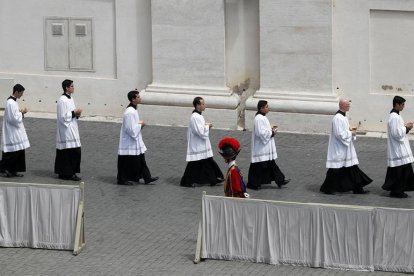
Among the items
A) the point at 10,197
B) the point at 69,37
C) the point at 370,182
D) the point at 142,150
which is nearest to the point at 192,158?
the point at 142,150

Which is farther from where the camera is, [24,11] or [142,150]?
[24,11]

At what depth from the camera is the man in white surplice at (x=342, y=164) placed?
1952cm

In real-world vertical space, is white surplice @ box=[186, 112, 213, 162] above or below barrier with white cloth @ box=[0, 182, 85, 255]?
above

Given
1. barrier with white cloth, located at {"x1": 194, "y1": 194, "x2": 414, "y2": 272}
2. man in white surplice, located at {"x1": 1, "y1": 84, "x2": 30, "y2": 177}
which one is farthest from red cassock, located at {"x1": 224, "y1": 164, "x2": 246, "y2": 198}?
man in white surplice, located at {"x1": 1, "y1": 84, "x2": 30, "y2": 177}

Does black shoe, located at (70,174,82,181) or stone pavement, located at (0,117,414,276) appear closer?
stone pavement, located at (0,117,414,276)

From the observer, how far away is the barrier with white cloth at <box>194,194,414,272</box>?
1559 centimetres

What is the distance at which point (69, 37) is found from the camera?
2481cm

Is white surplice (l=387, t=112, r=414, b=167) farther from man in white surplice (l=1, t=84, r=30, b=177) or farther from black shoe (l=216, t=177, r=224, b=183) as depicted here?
man in white surplice (l=1, t=84, r=30, b=177)

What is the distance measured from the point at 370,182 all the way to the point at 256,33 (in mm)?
5057

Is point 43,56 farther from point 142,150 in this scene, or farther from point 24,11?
point 142,150

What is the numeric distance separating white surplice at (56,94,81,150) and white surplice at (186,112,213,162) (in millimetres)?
1787

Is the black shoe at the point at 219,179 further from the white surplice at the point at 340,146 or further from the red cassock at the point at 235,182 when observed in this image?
the red cassock at the point at 235,182

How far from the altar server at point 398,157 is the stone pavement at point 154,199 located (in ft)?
0.62

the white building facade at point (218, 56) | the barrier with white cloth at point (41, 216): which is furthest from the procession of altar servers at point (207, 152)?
the barrier with white cloth at point (41, 216)
